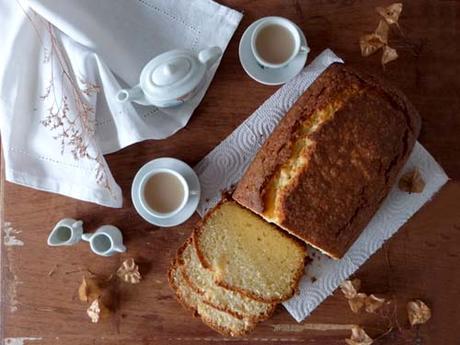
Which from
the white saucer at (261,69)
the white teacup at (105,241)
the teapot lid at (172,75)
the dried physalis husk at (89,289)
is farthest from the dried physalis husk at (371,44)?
the dried physalis husk at (89,289)

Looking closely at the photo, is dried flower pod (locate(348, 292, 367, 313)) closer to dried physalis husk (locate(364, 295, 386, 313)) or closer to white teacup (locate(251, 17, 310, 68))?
dried physalis husk (locate(364, 295, 386, 313))

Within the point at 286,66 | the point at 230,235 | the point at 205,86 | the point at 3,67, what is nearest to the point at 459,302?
the point at 230,235

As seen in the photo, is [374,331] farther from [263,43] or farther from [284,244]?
[263,43]

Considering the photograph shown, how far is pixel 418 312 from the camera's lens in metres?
1.85

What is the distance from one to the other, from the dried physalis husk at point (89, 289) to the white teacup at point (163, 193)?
0.91 ft

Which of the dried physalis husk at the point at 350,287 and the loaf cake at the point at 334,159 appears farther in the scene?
the dried physalis husk at the point at 350,287

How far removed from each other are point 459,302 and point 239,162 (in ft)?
2.48

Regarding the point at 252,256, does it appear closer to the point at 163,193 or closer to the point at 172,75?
the point at 163,193

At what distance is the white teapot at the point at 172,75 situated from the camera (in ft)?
5.42

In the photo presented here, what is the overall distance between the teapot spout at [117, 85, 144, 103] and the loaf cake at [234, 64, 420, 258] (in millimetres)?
365

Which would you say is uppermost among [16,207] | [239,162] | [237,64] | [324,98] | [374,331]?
[324,98]

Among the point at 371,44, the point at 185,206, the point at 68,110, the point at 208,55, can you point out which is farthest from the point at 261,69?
the point at 68,110

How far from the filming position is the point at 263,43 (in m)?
1.82

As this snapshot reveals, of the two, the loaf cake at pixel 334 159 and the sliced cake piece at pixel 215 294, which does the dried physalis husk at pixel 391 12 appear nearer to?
the loaf cake at pixel 334 159
